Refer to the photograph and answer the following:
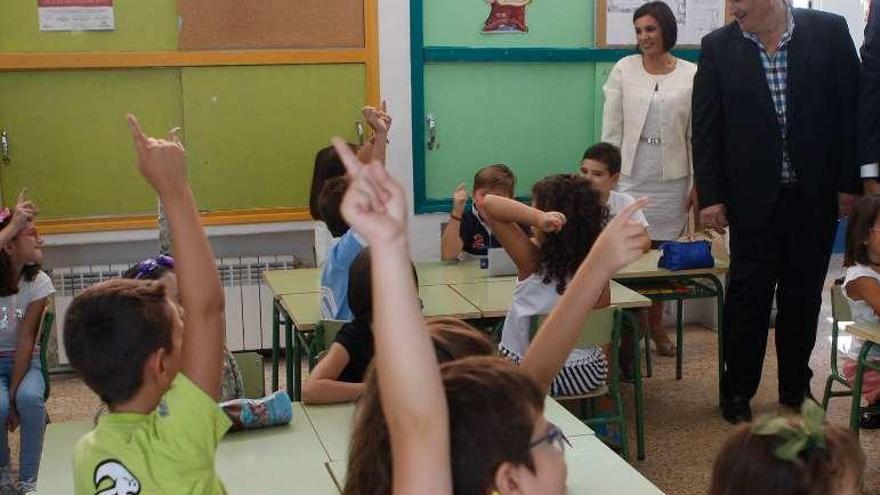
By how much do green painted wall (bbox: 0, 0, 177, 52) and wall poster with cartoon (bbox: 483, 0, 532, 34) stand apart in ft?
5.44

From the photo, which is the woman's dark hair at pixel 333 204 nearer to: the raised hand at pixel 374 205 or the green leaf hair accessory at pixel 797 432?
the green leaf hair accessory at pixel 797 432

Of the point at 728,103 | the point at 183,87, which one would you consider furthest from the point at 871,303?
the point at 183,87

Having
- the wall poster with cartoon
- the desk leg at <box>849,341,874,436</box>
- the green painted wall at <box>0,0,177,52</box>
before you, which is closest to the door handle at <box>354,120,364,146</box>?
the wall poster with cartoon

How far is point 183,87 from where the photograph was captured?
5207mm

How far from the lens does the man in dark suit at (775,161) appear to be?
4023 mm

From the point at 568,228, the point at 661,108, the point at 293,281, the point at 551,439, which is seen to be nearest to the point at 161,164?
the point at 551,439

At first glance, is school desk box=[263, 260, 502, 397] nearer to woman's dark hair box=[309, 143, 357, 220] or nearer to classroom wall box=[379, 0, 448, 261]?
woman's dark hair box=[309, 143, 357, 220]

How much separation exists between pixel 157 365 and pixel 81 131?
3.71 m

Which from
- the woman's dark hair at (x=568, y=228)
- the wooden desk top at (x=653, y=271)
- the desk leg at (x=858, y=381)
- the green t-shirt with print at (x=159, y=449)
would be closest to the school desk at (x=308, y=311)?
the woman's dark hair at (x=568, y=228)

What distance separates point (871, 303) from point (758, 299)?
2.18ft

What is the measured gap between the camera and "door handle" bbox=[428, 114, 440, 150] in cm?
561

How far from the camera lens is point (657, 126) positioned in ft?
17.3

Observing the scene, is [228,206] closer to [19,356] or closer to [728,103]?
[19,356]

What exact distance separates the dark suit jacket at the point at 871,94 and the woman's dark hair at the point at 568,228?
115 centimetres
